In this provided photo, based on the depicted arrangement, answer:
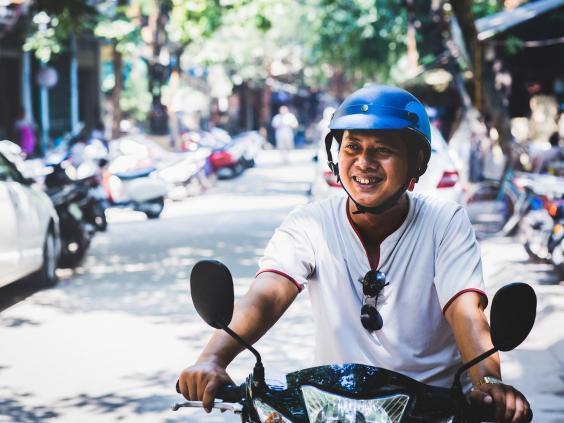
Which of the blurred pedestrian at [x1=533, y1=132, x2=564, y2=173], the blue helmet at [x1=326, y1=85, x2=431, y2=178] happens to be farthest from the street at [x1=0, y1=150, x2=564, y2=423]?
the blurred pedestrian at [x1=533, y1=132, x2=564, y2=173]

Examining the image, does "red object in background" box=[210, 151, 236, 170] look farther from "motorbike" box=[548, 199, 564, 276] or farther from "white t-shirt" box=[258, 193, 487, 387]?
"white t-shirt" box=[258, 193, 487, 387]

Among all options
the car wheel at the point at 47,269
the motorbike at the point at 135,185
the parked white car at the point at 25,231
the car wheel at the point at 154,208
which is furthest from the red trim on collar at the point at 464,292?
the car wheel at the point at 154,208

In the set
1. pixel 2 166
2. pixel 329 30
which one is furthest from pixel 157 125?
pixel 2 166

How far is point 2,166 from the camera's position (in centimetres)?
976

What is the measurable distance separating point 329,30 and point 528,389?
1006 inches

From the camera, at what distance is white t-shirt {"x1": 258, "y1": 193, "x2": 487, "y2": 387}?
2.82 meters

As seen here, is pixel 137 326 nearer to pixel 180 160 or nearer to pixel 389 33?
pixel 180 160

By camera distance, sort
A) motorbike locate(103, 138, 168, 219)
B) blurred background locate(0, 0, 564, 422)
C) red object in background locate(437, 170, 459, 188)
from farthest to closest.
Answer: motorbike locate(103, 138, 168, 219) → red object in background locate(437, 170, 459, 188) → blurred background locate(0, 0, 564, 422)

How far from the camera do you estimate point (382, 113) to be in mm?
2816

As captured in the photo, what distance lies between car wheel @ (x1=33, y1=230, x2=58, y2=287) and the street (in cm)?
16

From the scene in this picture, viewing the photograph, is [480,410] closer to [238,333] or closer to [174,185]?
[238,333]

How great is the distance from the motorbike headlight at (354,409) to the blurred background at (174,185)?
1.10 feet

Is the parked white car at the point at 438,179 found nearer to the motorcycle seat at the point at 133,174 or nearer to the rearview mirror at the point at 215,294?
the motorcycle seat at the point at 133,174

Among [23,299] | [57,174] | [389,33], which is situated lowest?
[23,299]
